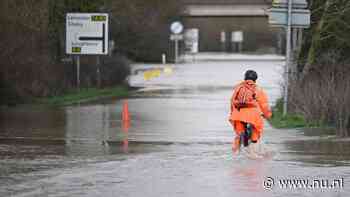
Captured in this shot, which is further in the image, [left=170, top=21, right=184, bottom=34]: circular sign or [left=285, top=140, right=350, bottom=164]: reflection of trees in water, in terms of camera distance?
[left=170, top=21, right=184, bottom=34]: circular sign

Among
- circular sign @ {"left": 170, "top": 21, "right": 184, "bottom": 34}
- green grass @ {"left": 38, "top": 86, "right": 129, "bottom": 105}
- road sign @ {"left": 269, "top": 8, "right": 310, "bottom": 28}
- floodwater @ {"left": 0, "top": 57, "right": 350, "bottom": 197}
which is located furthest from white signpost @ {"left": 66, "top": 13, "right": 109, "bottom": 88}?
circular sign @ {"left": 170, "top": 21, "right": 184, "bottom": 34}

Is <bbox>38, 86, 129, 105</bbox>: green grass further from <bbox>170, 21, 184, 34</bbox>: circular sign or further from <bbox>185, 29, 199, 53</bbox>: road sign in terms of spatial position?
<bbox>185, 29, 199, 53</bbox>: road sign

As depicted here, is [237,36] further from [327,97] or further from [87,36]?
[327,97]

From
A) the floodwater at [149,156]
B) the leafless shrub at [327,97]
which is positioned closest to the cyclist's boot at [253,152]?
the floodwater at [149,156]

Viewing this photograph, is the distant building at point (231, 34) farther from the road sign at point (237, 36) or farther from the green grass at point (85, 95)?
the green grass at point (85, 95)

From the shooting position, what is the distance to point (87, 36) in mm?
33375

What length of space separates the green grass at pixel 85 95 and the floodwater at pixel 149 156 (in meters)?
2.93

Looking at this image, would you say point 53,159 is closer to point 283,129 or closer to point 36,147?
point 36,147

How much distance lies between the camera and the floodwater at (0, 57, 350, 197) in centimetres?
1229

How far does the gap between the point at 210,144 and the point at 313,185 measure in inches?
227

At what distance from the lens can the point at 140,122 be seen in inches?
933

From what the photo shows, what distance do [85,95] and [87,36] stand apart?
2283 mm

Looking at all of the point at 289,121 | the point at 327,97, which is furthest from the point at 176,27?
the point at 327,97

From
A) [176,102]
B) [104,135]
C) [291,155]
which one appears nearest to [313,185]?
[291,155]
